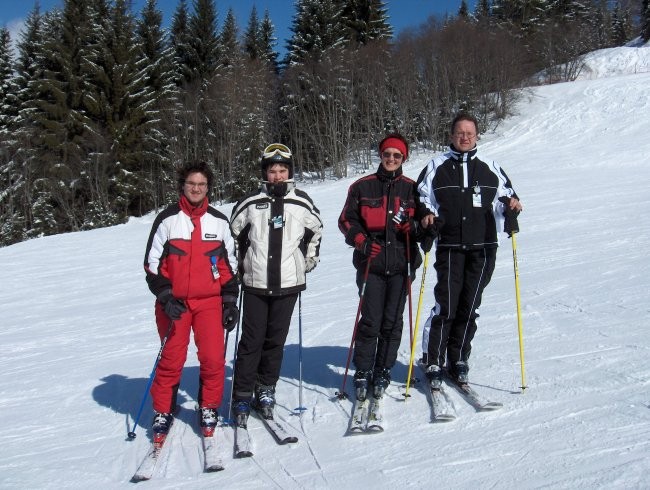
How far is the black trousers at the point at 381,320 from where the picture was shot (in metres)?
4.14

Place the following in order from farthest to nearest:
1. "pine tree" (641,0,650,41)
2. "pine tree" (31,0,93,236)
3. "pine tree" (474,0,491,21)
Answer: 1. "pine tree" (474,0,491,21)
2. "pine tree" (641,0,650,41)
3. "pine tree" (31,0,93,236)

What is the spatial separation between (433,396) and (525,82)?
99.9 ft

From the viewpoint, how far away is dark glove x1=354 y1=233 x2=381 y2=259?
13.2 ft

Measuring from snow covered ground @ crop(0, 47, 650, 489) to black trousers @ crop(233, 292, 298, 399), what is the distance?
43cm

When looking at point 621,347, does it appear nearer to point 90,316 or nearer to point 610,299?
point 610,299

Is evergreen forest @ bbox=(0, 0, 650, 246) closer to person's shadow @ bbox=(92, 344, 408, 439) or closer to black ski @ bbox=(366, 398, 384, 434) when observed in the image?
person's shadow @ bbox=(92, 344, 408, 439)

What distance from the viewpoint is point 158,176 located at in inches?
1225

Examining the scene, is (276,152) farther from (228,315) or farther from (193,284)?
(228,315)

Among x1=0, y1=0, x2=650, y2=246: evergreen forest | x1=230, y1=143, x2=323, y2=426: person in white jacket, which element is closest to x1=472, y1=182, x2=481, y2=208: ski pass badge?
x1=230, y1=143, x2=323, y2=426: person in white jacket

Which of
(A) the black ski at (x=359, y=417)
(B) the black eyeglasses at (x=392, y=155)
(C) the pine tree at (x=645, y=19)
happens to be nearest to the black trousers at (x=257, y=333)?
(A) the black ski at (x=359, y=417)

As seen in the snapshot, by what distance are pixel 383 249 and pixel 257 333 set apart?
3.51 feet

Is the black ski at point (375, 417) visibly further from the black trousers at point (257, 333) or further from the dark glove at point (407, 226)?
the dark glove at point (407, 226)

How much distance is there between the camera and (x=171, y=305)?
3.65 metres

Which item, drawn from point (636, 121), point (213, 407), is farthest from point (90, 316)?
point (636, 121)
